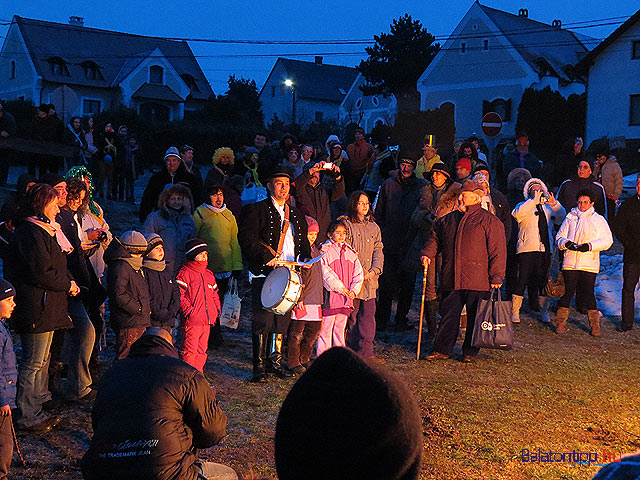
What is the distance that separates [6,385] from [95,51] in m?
53.9

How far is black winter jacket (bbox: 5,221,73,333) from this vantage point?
6258 mm

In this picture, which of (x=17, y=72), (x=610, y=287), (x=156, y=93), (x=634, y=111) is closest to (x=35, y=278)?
(x=610, y=287)

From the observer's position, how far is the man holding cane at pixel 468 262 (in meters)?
8.88

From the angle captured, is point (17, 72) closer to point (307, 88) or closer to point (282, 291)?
point (307, 88)

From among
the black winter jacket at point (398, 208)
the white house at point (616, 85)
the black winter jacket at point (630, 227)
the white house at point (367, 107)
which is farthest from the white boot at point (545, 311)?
the white house at point (367, 107)

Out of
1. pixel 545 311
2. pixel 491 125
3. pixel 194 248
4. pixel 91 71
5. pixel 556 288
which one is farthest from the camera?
pixel 91 71

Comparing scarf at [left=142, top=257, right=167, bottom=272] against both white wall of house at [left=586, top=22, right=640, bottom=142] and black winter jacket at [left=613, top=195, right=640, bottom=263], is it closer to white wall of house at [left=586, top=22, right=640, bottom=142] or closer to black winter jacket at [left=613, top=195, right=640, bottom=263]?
black winter jacket at [left=613, top=195, right=640, bottom=263]

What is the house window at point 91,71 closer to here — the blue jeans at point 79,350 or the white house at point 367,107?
the white house at point 367,107

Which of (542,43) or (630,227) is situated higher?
(542,43)

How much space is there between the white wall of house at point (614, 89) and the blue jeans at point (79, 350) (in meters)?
35.7

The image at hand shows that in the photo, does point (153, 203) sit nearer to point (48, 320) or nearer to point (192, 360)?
point (192, 360)

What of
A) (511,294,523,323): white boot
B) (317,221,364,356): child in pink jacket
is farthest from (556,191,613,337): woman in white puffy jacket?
(317,221,364,356): child in pink jacket

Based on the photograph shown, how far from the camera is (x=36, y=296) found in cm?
633

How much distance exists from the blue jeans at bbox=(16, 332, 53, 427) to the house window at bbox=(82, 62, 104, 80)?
50673 millimetres
